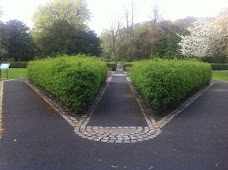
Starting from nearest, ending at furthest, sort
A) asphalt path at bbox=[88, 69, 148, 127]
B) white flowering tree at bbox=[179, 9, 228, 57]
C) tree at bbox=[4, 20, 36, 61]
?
asphalt path at bbox=[88, 69, 148, 127] → white flowering tree at bbox=[179, 9, 228, 57] → tree at bbox=[4, 20, 36, 61]

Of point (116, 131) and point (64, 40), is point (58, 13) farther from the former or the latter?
point (116, 131)

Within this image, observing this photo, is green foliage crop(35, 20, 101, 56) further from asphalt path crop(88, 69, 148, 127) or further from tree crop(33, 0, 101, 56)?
asphalt path crop(88, 69, 148, 127)

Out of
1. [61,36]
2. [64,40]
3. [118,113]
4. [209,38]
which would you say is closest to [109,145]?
[118,113]

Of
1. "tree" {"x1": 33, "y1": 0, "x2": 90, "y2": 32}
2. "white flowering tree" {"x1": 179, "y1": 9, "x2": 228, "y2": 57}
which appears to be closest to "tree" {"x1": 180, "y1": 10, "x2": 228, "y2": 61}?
"white flowering tree" {"x1": 179, "y1": 9, "x2": 228, "y2": 57}

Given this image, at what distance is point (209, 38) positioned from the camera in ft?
86.5

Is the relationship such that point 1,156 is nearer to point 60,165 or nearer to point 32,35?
point 60,165

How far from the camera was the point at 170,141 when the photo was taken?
576 centimetres

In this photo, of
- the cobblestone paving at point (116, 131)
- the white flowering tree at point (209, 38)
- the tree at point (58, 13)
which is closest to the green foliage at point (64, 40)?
the tree at point (58, 13)

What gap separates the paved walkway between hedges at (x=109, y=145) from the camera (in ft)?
14.9

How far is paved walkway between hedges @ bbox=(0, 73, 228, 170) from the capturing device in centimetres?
453

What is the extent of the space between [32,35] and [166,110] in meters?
46.4

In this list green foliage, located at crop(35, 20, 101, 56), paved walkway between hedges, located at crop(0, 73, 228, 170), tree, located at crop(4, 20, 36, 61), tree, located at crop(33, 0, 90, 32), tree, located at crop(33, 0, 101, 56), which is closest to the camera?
paved walkway between hedges, located at crop(0, 73, 228, 170)

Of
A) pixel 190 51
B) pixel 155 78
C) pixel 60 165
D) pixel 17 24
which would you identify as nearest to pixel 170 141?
pixel 60 165

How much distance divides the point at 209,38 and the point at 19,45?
31610 mm
